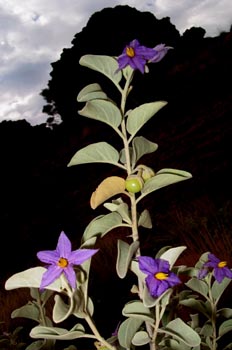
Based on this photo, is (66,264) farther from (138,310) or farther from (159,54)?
(159,54)

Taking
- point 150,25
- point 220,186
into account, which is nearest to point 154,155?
point 220,186

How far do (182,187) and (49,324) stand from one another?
150 inches

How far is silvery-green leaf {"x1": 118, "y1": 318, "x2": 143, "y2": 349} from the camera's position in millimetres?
520

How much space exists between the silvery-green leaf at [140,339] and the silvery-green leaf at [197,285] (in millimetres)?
137

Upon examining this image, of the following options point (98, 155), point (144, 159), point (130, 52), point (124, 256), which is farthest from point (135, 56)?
point (144, 159)

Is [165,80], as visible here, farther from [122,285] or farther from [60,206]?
[122,285]

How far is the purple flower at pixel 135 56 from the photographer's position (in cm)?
53

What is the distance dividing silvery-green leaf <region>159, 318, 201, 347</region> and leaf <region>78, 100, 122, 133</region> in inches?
8.8

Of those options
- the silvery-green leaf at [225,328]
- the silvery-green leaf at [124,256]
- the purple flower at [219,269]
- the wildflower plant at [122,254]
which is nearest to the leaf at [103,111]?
the wildflower plant at [122,254]

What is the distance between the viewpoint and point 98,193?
0.54 meters

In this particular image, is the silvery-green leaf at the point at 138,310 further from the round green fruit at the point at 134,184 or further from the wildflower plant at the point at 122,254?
the round green fruit at the point at 134,184

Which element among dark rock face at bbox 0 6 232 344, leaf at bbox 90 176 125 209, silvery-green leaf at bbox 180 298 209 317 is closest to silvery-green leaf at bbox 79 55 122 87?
leaf at bbox 90 176 125 209

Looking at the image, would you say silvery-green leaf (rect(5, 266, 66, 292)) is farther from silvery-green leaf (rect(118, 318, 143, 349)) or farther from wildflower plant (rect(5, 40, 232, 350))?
silvery-green leaf (rect(118, 318, 143, 349))

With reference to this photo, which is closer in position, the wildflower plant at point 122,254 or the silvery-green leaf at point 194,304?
the wildflower plant at point 122,254
